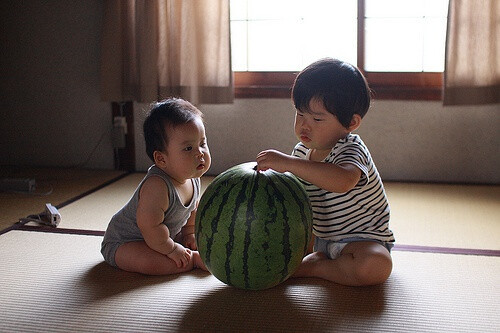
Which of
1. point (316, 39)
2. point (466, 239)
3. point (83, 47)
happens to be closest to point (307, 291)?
point (466, 239)

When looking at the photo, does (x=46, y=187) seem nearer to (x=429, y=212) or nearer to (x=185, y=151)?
(x=185, y=151)

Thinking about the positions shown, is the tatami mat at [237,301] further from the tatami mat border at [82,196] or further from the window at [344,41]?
the window at [344,41]

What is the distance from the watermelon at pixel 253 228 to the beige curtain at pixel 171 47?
1940mm

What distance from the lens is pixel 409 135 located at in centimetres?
354

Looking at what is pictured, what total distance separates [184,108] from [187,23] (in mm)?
1698

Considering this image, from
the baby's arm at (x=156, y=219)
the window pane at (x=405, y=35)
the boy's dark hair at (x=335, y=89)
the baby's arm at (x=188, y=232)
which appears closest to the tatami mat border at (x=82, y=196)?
the baby's arm at (x=188, y=232)

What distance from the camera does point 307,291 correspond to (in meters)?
1.86

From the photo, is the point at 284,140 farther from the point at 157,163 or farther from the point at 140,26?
the point at 157,163

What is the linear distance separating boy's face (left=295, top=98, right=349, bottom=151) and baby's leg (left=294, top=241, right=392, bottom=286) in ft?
1.17

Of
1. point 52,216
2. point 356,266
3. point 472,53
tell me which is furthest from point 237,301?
point 472,53

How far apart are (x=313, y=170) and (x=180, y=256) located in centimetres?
57

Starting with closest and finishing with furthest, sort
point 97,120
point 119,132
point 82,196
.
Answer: point 82,196
point 119,132
point 97,120

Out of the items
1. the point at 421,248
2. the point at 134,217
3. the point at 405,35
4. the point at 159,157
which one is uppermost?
the point at 405,35

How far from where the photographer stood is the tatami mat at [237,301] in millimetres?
1635
